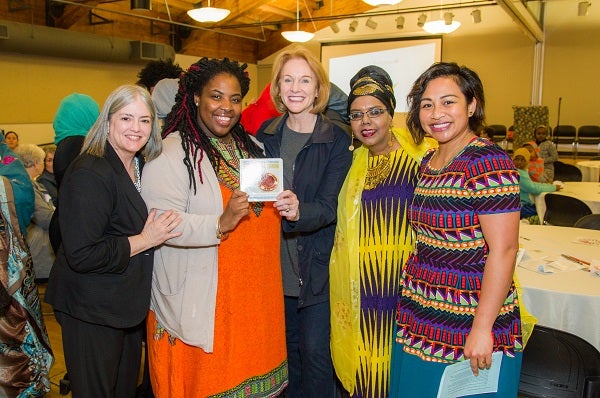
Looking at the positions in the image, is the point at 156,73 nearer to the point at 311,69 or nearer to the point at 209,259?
the point at 311,69

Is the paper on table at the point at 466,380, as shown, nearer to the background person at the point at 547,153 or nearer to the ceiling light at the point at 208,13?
the background person at the point at 547,153

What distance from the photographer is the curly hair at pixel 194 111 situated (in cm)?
211

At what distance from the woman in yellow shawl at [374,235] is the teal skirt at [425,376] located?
23 cm

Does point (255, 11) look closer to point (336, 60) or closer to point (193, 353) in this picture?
point (336, 60)

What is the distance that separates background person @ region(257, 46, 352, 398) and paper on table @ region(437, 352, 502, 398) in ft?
2.53

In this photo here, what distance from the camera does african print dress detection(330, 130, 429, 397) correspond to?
223cm

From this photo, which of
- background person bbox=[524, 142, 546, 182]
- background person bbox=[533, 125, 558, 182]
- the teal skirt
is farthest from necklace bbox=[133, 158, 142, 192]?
background person bbox=[533, 125, 558, 182]

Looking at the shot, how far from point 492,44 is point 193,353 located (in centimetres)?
1456

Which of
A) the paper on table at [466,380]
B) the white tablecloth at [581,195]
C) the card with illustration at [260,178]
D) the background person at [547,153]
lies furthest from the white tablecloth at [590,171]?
the card with illustration at [260,178]

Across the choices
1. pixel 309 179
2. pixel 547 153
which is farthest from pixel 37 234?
pixel 547 153

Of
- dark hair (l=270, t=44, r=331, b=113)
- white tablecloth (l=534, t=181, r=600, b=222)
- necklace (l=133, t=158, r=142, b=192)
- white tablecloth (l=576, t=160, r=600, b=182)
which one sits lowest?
white tablecloth (l=534, t=181, r=600, b=222)

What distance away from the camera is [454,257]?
1.83m

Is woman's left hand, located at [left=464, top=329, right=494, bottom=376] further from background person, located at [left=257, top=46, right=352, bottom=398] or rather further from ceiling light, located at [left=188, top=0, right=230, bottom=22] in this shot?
ceiling light, located at [left=188, top=0, right=230, bottom=22]

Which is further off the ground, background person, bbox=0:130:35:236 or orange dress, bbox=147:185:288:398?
background person, bbox=0:130:35:236
